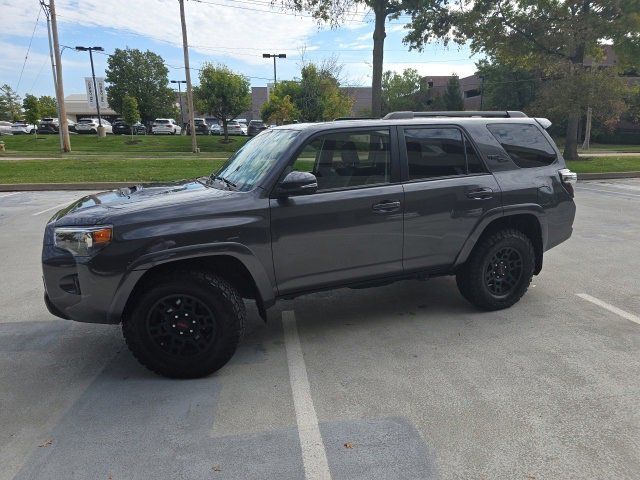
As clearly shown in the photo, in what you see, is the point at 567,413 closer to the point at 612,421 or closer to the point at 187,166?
the point at 612,421

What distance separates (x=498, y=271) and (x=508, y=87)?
4696 centimetres

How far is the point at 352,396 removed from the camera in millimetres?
3141

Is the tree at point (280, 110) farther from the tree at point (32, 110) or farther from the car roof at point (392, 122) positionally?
the car roof at point (392, 122)

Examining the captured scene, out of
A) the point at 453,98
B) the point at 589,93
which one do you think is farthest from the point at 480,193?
the point at 453,98

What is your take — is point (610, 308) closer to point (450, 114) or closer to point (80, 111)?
point (450, 114)

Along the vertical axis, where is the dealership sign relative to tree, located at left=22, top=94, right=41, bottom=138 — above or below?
above

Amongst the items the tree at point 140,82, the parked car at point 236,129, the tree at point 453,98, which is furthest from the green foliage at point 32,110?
the tree at point 453,98

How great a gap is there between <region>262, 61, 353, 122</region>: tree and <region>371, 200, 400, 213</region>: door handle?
2747 cm

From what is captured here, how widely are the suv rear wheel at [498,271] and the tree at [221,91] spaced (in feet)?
104

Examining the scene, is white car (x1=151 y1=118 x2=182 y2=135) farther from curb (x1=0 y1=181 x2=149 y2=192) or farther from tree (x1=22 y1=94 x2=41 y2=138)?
curb (x1=0 y1=181 x2=149 y2=192)

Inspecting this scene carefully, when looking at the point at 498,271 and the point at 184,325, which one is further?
the point at 498,271

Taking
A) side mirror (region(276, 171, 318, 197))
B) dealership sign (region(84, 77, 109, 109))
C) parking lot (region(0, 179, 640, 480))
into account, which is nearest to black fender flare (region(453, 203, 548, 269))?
parking lot (region(0, 179, 640, 480))

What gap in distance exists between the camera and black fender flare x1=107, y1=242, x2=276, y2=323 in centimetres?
317

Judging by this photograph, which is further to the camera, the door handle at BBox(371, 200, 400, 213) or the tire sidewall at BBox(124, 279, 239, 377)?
the door handle at BBox(371, 200, 400, 213)
